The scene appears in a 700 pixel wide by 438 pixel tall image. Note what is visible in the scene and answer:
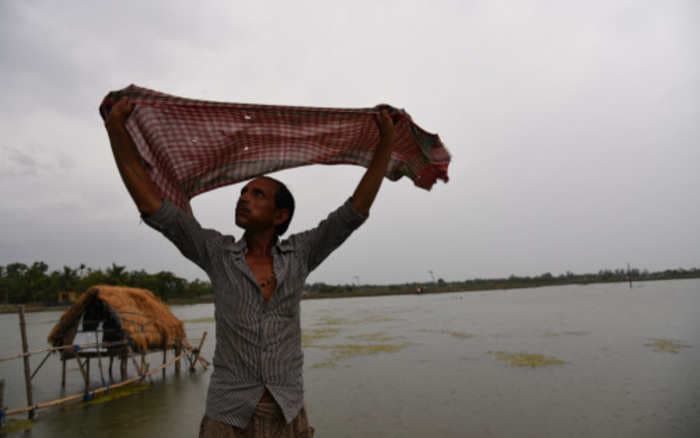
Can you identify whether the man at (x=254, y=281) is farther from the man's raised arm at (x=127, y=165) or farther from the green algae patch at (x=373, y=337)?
the green algae patch at (x=373, y=337)

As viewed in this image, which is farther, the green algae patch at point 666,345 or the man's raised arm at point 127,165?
the green algae patch at point 666,345

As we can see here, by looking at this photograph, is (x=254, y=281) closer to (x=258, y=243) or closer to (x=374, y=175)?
(x=258, y=243)

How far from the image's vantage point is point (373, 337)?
1934 cm

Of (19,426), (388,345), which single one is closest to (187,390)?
(19,426)

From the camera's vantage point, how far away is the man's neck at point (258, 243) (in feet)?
4.94

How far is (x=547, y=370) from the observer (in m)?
11.4

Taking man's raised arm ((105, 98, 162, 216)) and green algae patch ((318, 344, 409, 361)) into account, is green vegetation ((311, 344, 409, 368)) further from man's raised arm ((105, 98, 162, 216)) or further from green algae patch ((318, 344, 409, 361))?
man's raised arm ((105, 98, 162, 216))

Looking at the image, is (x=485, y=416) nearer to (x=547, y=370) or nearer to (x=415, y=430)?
(x=415, y=430)

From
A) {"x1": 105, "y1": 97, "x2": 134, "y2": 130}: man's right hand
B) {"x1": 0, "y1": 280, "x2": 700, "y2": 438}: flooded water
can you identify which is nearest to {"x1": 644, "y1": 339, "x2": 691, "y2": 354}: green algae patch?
{"x1": 0, "y1": 280, "x2": 700, "y2": 438}: flooded water

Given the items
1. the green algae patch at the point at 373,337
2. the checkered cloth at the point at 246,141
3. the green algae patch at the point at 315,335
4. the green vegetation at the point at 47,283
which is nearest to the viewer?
the checkered cloth at the point at 246,141

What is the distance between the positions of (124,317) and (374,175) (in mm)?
9898

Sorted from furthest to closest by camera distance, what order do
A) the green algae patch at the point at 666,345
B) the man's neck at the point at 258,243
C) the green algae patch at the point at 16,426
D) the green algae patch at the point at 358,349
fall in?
the green algae patch at the point at 358,349, the green algae patch at the point at 666,345, the green algae patch at the point at 16,426, the man's neck at the point at 258,243

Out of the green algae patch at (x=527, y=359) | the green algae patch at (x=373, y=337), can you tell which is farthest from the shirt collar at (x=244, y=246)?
the green algae patch at (x=373, y=337)

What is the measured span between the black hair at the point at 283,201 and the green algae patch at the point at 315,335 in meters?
17.0
